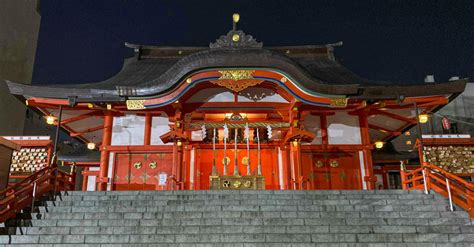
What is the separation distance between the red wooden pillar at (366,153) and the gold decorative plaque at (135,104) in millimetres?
8391

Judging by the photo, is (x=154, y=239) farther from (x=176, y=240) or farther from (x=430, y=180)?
(x=430, y=180)

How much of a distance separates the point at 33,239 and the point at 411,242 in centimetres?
734

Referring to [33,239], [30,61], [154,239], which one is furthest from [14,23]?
[154,239]

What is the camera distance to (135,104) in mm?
13570

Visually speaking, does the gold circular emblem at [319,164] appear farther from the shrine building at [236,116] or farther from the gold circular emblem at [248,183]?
the gold circular emblem at [248,183]

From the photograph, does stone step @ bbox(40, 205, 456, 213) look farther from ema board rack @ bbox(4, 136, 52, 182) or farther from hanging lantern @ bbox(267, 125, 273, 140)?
hanging lantern @ bbox(267, 125, 273, 140)

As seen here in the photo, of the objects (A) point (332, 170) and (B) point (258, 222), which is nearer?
(B) point (258, 222)

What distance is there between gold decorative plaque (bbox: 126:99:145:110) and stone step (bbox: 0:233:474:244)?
21.5ft

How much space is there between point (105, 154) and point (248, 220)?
28.3ft

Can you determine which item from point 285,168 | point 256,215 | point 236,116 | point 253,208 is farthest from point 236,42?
point 256,215

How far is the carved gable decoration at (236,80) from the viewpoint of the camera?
13.3 meters

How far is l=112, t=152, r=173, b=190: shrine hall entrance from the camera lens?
48.5ft

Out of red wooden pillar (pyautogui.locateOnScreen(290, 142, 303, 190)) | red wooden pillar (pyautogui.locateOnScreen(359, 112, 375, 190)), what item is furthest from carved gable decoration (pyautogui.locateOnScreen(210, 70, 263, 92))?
red wooden pillar (pyautogui.locateOnScreen(359, 112, 375, 190))

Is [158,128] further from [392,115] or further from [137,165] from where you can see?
[392,115]
